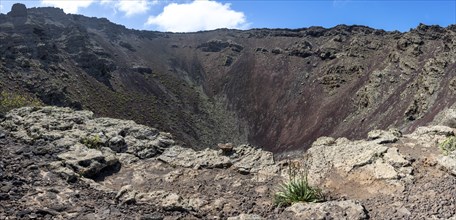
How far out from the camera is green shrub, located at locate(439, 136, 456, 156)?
13109mm

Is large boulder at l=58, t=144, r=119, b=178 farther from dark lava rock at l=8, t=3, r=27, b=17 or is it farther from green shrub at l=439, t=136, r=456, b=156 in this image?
dark lava rock at l=8, t=3, r=27, b=17

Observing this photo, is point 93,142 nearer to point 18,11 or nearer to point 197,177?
point 197,177

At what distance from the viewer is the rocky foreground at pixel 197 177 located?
1083cm

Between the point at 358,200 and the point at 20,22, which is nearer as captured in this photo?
the point at 358,200

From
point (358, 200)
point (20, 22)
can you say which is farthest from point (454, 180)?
point (20, 22)

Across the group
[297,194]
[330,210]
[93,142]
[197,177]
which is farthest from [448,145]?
[93,142]

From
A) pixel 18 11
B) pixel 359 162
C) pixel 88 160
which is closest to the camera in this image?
pixel 359 162

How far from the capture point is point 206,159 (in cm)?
1586


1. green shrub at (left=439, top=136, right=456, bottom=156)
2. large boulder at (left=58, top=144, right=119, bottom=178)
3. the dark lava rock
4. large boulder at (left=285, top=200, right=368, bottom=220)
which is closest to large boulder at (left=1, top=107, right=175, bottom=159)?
large boulder at (left=58, top=144, right=119, bottom=178)

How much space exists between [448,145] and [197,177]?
8788mm

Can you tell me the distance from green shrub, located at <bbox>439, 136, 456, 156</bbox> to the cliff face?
32.6 m

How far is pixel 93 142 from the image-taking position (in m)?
16.7

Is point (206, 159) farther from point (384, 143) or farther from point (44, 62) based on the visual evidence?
point (44, 62)

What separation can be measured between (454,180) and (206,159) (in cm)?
866
